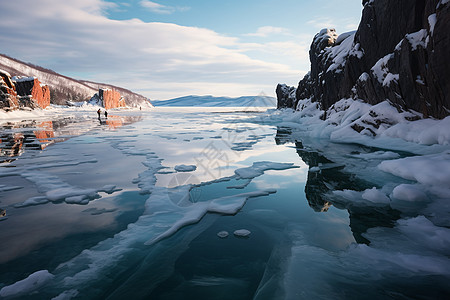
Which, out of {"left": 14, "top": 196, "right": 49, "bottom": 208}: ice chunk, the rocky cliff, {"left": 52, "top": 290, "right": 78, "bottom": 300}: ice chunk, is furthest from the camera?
the rocky cliff

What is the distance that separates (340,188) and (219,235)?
4.30 metres

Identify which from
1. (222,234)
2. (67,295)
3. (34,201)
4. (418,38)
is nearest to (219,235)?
(222,234)

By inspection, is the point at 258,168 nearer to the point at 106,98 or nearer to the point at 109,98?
the point at 106,98

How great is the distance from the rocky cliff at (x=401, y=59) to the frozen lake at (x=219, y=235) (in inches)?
254

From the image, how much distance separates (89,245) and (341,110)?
2170 cm

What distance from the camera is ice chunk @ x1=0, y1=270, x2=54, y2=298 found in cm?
292

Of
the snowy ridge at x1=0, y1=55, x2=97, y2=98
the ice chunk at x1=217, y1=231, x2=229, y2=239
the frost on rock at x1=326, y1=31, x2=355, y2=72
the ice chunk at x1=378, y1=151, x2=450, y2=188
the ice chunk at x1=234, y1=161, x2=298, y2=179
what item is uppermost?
the snowy ridge at x1=0, y1=55, x2=97, y2=98

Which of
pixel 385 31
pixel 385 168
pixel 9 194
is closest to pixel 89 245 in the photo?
pixel 9 194

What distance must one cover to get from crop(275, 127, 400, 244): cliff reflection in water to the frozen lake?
0.04m

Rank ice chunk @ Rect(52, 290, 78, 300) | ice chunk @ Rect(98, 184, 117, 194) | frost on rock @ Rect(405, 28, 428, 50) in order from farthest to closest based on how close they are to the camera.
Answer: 1. frost on rock @ Rect(405, 28, 428, 50)
2. ice chunk @ Rect(98, 184, 117, 194)
3. ice chunk @ Rect(52, 290, 78, 300)

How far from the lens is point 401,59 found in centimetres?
1349

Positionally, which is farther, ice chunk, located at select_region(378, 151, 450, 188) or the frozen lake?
ice chunk, located at select_region(378, 151, 450, 188)

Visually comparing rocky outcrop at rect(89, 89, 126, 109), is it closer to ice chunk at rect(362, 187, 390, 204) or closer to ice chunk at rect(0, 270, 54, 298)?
ice chunk at rect(0, 270, 54, 298)

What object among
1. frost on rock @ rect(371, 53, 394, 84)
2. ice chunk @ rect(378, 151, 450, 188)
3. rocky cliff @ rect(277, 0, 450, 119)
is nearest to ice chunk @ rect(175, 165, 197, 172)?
ice chunk @ rect(378, 151, 450, 188)
